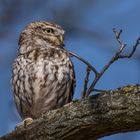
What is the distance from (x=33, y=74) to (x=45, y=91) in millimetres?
227

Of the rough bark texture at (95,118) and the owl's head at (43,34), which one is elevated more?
the owl's head at (43,34)

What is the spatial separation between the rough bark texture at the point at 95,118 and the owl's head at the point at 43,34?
2.51 meters

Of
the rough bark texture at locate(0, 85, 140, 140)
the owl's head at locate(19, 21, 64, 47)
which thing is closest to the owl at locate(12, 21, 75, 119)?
the owl's head at locate(19, 21, 64, 47)

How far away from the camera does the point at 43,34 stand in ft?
20.0

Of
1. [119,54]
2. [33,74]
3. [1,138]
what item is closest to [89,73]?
[119,54]

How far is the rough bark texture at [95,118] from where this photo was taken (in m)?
3.06

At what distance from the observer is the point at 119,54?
352 centimetres

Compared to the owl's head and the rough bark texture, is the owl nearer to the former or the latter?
the owl's head

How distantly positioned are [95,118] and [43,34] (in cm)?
307

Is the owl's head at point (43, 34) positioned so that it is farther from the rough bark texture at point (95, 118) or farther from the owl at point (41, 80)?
the rough bark texture at point (95, 118)

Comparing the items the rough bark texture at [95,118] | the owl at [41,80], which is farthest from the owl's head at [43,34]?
the rough bark texture at [95,118]

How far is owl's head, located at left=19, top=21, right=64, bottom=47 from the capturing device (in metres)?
5.96

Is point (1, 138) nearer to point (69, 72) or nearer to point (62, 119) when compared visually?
point (62, 119)

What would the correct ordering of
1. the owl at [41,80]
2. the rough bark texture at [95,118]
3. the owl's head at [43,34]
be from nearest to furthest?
the rough bark texture at [95,118] → the owl at [41,80] → the owl's head at [43,34]
